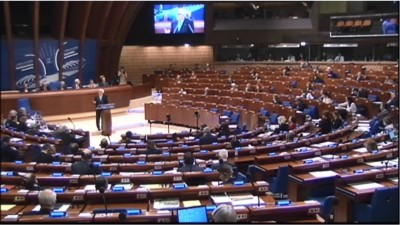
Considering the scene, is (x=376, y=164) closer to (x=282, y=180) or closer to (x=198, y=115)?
(x=282, y=180)

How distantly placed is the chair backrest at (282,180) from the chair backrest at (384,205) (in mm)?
1823

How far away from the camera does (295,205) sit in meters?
5.46

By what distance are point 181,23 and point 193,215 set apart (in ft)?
89.2

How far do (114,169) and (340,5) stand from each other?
1156 inches

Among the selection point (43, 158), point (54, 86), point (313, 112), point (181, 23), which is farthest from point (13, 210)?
point (181, 23)

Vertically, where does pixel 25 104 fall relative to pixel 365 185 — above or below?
above

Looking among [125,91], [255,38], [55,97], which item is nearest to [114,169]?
[55,97]

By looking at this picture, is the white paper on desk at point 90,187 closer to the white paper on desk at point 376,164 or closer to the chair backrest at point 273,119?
the white paper on desk at point 376,164

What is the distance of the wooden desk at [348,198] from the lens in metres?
6.39

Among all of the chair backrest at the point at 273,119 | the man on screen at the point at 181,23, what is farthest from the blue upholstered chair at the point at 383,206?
the man on screen at the point at 181,23

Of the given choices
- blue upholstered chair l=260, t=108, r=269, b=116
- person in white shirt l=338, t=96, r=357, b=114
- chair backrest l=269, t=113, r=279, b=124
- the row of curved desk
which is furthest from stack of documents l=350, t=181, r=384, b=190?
the row of curved desk

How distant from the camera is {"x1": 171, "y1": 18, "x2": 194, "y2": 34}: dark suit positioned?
31.3 m

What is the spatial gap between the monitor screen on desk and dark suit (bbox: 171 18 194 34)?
2693 cm

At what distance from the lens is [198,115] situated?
16609mm
